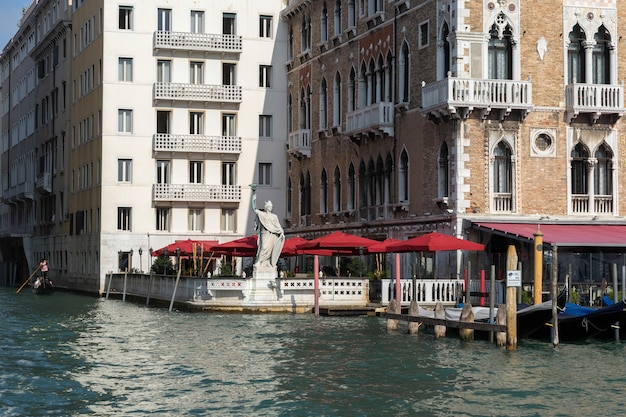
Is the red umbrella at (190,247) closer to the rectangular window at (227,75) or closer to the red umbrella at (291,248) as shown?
the red umbrella at (291,248)

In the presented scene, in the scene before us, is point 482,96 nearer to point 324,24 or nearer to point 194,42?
point 324,24

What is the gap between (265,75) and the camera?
59.4 meters

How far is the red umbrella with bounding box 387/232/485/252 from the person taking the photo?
121 ft

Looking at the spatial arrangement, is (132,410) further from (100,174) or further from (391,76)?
(100,174)

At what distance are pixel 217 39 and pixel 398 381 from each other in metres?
37.3

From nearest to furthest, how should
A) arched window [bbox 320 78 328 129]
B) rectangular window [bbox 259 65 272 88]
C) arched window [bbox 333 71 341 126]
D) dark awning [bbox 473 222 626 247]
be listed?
dark awning [bbox 473 222 626 247], arched window [bbox 333 71 341 126], arched window [bbox 320 78 328 129], rectangular window [bbox 259 65 272 88]

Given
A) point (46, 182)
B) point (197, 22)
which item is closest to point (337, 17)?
point (197, 22)

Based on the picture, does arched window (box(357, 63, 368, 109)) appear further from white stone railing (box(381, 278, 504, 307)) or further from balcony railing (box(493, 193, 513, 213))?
white stone railing (box(381, 278, 504, 307))

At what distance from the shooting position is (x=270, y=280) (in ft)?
134

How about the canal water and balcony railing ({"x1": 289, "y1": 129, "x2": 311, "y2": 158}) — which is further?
balcony railing ({"x1": 289, "y1": 129, "x2": 311, "y2": 158})

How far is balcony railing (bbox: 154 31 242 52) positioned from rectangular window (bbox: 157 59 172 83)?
900mm

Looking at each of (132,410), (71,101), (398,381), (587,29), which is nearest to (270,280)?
(587,29)

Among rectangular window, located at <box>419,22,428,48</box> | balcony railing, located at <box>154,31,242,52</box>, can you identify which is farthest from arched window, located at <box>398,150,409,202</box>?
balcony railing, located at <box>154,31,242,52</box>

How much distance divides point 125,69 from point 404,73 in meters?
18.6
